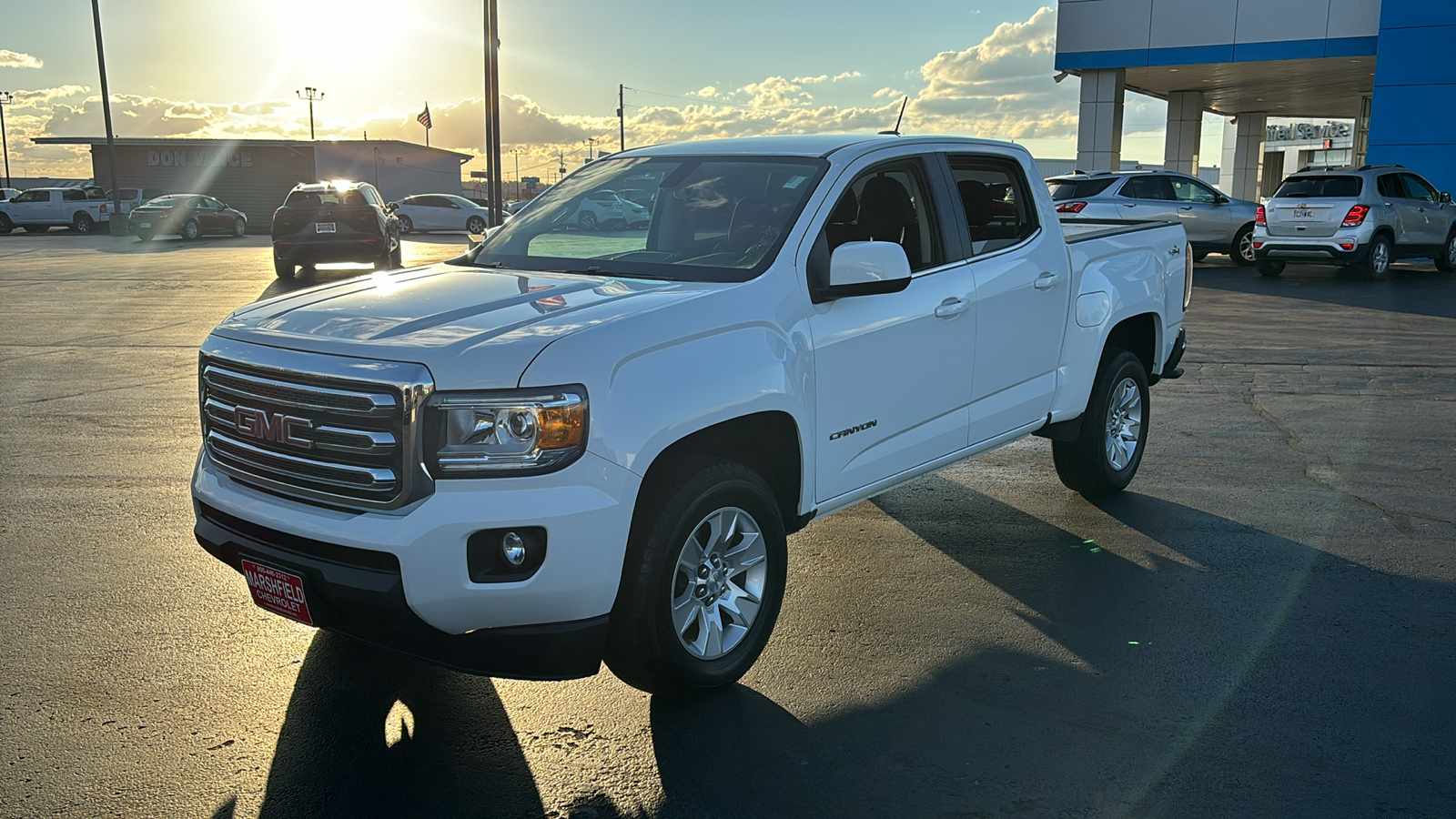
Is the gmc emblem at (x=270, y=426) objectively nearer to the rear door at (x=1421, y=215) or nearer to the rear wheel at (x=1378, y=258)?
the rear wheel at (x=1378, y=258)

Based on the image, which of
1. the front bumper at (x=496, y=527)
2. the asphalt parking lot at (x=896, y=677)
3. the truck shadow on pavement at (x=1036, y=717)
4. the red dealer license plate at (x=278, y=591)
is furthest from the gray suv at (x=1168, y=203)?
the red dealer license plate at (x=278, y=591)

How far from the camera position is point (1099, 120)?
30.4 meters

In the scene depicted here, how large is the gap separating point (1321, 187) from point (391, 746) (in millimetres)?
18944

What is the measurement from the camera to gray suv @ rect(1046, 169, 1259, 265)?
1973 cm

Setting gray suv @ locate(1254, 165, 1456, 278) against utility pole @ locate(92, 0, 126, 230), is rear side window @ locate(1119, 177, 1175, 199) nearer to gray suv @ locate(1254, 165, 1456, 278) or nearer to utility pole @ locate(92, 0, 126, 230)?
gray suv @ locate(1254, 165, 1456, 278)

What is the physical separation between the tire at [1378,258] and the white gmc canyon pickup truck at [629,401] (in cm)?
1576

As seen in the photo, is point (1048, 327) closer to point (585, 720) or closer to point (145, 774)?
point (585, 720)

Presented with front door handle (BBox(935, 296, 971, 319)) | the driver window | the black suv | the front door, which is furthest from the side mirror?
the black suv

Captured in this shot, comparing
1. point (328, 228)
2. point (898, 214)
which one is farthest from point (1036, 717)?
point (328, 228)

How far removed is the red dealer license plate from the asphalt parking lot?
45 centimetres

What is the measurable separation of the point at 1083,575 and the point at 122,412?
6989 mm

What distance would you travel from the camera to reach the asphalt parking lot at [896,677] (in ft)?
11.4

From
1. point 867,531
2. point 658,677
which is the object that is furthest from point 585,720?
point 867,531

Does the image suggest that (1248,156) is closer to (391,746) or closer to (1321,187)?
(1321,187)
